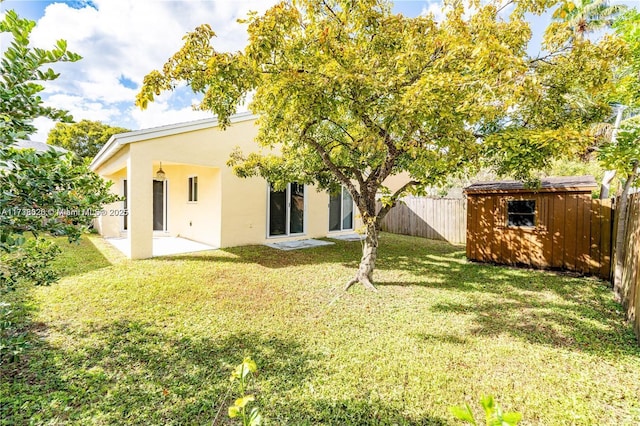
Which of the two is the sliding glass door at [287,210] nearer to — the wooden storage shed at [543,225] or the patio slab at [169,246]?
the patio slab at [169,246]

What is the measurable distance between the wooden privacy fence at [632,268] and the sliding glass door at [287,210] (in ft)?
29.0

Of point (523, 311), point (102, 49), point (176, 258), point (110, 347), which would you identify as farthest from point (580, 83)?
point (176, 258)

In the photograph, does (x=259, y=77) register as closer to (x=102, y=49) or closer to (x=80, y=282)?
(x=102, y=49)

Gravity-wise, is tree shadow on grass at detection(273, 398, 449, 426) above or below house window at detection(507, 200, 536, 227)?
below

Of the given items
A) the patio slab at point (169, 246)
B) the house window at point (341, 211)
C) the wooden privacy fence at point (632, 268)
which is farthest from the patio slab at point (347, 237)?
the wooden privacy fence at point (632, 268)

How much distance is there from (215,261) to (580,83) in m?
8.59

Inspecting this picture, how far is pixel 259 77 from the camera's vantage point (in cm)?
464


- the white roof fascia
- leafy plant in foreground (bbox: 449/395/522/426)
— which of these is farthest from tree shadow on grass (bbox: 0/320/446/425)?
the white roof fascia

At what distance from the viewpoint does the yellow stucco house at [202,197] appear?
26.6 feet

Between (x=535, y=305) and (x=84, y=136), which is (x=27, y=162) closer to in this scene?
(x=535, y=305)

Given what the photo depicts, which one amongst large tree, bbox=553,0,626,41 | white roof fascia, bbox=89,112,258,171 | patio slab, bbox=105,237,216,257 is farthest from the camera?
large tree, bbox=553,0,626,41

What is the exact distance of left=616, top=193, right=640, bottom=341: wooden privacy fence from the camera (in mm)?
4289

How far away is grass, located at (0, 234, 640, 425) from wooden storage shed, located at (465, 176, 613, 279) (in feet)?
3.35

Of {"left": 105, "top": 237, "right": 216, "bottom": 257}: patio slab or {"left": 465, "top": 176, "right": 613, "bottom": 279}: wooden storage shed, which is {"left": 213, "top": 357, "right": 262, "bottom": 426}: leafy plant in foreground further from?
{"left": 465, "top": 176, "right": 613, "bottom": 279}: wooden storage shed
